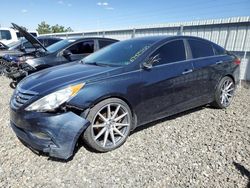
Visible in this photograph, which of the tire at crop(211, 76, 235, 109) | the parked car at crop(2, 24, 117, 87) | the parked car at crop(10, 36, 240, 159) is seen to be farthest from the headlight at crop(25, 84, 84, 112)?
the parked car at crop(2, 24, 117, 87)

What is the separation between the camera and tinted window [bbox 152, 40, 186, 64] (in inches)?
152

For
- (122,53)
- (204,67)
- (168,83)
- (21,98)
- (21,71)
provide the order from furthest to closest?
(21,71)
(204,67)
(122,53)
(168,83)
(21,98)

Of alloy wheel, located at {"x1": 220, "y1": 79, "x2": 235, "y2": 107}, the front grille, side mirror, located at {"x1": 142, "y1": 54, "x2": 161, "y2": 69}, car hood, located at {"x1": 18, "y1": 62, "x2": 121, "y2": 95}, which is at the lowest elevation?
alloy wheel, located at {"x1": 220, "y1": 79, "x2": 235, "y2": 107}

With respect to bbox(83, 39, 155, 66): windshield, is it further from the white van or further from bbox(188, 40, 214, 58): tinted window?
the white van

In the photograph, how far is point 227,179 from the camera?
2695mm

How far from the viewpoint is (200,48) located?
4.65m

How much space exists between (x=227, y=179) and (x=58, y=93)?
223 cm

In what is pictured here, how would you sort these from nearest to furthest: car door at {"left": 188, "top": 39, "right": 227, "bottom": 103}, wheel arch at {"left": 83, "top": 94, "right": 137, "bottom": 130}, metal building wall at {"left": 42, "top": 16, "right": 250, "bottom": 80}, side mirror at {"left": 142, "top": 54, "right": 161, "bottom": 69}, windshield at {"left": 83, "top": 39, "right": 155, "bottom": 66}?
1. wheel arch at {"left": 83, "top": 94, "right": 137, "bottom": 130}
2. side mirror at {"left": 142, "top": 54, "right": 161, "bottom": 69}
3. windshield at {"left": 83, "top": 39, "right": 155, "bottom": 66}
4. car door at {"left": 188, "top": 39, "right": 227, "bottom": 103}
5. metal building wall at {"left": 42, "top": 16, "right": 250, "bottom": 80}

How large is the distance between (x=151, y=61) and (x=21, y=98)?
6.37 ft

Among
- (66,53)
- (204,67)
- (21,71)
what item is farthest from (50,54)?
(204,67)

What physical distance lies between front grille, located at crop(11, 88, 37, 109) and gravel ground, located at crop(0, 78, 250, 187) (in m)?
0.68

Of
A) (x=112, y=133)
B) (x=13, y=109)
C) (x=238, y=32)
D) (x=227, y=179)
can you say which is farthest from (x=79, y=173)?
(x=238, y=32)

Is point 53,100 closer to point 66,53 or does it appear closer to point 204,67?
point 204,67

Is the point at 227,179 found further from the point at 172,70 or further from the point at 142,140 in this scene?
the point at 172,70
